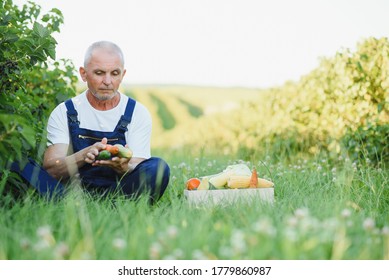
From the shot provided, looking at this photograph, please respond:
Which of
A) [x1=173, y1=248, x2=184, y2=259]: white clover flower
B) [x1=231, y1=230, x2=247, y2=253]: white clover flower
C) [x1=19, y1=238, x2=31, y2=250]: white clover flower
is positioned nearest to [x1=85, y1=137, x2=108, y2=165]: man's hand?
[x1=19, y1=238, x2=31, y2=250]: white clover flower

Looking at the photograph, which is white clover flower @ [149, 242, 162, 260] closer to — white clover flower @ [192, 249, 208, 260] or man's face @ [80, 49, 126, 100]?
white clover flower @ [192, 249, 208, 260]

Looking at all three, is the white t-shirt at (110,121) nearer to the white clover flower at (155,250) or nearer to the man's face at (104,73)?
the man's face at (104,73)

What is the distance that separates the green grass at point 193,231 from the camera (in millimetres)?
2436

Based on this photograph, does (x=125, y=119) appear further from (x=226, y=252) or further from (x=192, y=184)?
(x=226, y=252)

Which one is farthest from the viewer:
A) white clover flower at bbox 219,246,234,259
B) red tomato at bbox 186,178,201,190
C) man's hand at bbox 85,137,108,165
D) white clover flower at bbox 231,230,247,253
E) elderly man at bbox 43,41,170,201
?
red tomato at bbox 186,178,201,190

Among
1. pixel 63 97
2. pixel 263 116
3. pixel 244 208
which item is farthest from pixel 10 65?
pixel 263 116

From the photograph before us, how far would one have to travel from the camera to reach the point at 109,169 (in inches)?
162

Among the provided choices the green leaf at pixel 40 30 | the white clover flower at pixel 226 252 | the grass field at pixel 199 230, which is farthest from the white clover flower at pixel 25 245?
the green leaf at pixel 40 30

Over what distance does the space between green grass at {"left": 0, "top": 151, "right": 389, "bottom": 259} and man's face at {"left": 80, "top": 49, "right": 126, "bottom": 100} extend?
31.5 inches

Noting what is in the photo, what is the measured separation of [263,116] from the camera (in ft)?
27.8

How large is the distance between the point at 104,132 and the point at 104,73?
1.40 feet

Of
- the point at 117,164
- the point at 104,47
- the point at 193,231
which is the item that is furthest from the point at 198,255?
the point at 104,47

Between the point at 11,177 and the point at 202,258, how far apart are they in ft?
5.65

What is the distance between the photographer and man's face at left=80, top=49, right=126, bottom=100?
409 centimetres
